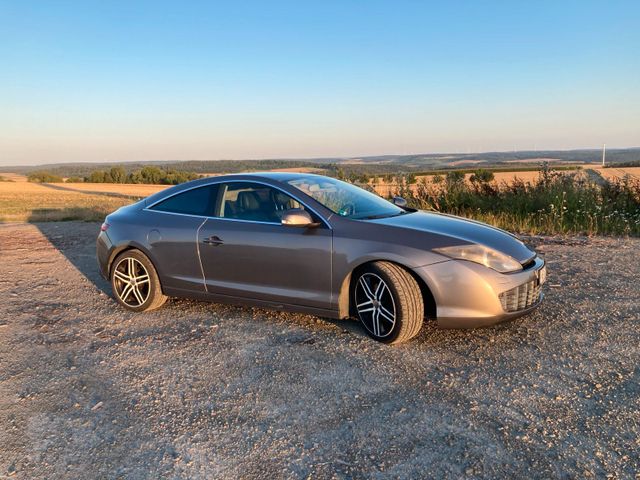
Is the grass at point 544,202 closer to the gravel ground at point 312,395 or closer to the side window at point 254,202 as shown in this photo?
the gravel ground at point 312,395

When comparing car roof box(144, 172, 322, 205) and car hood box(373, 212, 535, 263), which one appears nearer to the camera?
car hood box(373, 212, 535, 263)

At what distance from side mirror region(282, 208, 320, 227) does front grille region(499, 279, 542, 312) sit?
5.53ft

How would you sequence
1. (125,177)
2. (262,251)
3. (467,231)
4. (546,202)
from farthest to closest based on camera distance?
1. (125,177)
2. (546,202)
3. (262,251)
4. (467,231)

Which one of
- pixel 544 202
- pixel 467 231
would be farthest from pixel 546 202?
pixel 467 231

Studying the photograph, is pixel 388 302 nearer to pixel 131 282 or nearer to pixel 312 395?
pixel 312 395

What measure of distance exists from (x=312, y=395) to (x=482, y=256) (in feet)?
5.82

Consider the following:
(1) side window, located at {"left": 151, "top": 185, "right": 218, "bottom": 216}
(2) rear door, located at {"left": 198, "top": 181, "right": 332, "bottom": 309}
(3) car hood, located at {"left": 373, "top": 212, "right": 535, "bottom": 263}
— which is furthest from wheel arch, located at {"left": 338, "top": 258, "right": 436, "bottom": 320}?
(1) side window, located at {"left": 151, "top": 185, "right": 218, "bottom": 216}

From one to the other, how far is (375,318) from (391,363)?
1.54 feet

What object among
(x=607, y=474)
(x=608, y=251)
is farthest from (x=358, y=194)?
(x=608, y=251)

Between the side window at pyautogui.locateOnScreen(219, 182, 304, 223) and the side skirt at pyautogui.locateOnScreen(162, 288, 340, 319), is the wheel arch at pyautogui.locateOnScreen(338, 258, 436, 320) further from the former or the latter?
the side window at pyautogui.locateOnScreen(219, 182, 304, 223)

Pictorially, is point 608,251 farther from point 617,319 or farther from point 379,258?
point 379,258

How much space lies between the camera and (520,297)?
13.2 feet

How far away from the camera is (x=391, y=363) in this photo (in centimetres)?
378

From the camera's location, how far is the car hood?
163 inches
